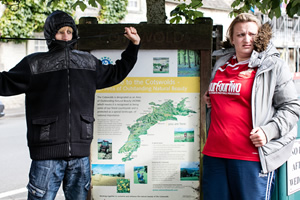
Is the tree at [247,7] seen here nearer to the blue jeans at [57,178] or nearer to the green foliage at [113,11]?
the blue jeans at [57,178]

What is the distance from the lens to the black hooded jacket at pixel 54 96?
8.61 feet

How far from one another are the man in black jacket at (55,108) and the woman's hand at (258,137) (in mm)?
1036

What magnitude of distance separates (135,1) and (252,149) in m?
21.1

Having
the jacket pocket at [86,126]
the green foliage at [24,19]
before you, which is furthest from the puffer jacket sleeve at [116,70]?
the green foliage at [24,19]

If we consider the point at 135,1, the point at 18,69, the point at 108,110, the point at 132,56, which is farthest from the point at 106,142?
the point at 135,1

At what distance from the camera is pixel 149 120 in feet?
11.4

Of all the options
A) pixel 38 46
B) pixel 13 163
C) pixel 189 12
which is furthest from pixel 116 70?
pixel 38 46

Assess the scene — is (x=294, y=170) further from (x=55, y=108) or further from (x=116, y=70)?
(x=55, y=108)

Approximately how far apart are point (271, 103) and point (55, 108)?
1.37 m

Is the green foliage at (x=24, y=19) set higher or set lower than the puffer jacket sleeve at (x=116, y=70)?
higher

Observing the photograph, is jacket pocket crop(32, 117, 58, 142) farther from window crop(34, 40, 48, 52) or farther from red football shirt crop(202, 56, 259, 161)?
window crop(34, 40, 48, 52)

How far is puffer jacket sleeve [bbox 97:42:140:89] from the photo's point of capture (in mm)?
2912

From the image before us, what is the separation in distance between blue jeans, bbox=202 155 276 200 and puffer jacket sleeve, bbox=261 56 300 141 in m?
0.24

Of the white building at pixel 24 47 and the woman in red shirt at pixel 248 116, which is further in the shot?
the white building at pixel 24 47
